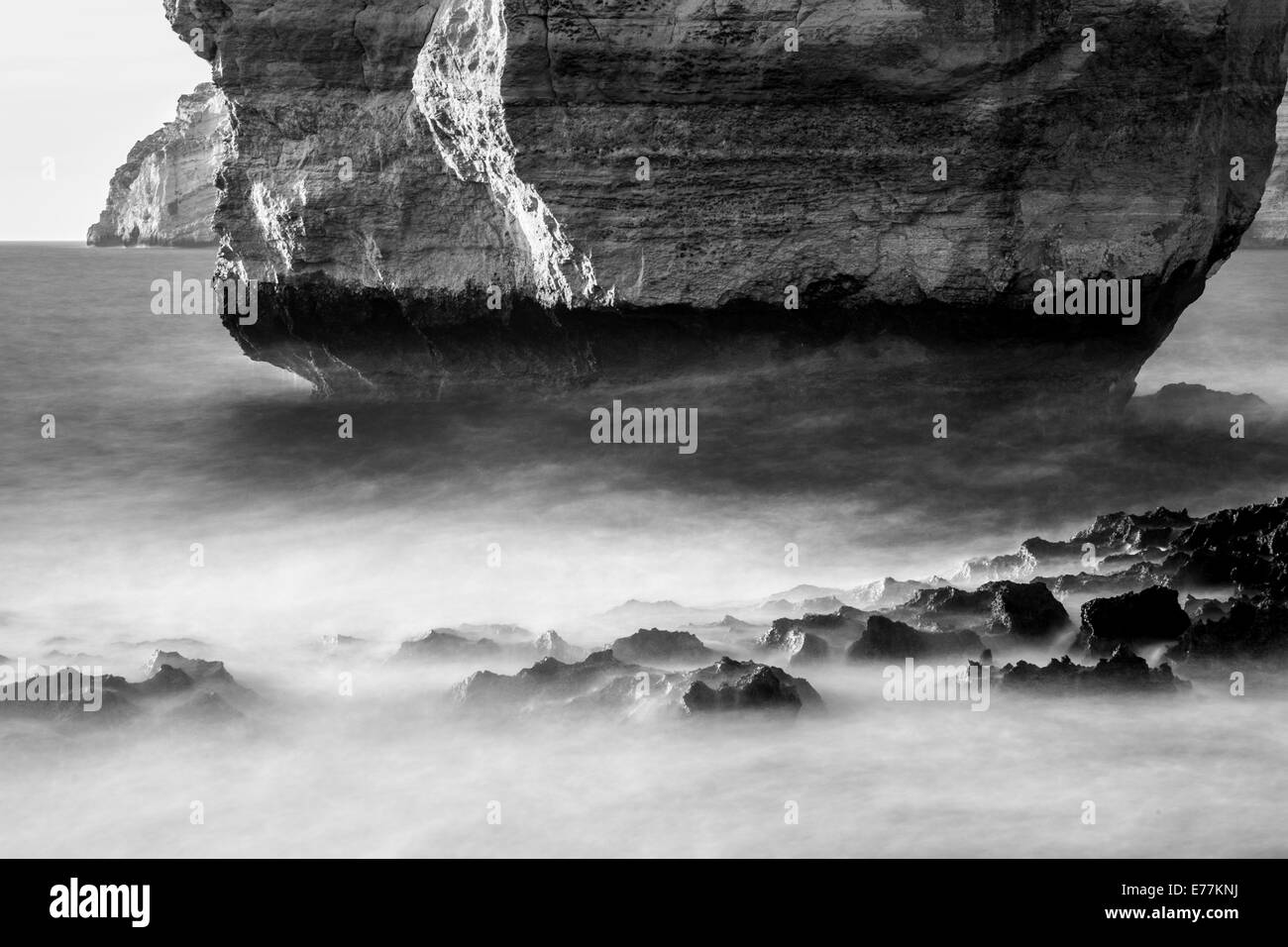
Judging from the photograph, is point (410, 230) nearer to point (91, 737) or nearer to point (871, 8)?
point (871, 8)

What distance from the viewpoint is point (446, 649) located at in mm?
8969

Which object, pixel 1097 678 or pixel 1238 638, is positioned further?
pixel 1238 638

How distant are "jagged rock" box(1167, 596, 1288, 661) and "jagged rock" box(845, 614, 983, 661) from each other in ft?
3.76

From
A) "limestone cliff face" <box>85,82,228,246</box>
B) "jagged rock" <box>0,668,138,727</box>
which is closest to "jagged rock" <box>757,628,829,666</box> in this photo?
"jagged rock" <box>0,668,138,727</box>

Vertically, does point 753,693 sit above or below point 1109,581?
below

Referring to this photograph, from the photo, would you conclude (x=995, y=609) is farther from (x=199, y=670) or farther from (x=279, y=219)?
(x=279, y=219)

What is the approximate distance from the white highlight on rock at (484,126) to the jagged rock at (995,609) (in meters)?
5.35

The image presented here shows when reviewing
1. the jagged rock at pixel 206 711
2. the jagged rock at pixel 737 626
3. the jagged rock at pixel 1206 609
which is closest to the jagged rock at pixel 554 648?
the jagged rock at pixel 737 626

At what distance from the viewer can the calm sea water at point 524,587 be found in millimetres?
6652

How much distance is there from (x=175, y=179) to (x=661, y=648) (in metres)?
90.4

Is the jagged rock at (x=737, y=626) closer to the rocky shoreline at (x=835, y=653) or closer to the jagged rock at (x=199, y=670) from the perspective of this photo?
the rocky shoreline at (x=835, y=653)

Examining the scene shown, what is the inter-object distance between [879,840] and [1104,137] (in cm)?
905

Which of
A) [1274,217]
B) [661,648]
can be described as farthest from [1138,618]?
[1274,217]

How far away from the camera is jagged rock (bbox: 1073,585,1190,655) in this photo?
27.7ft
